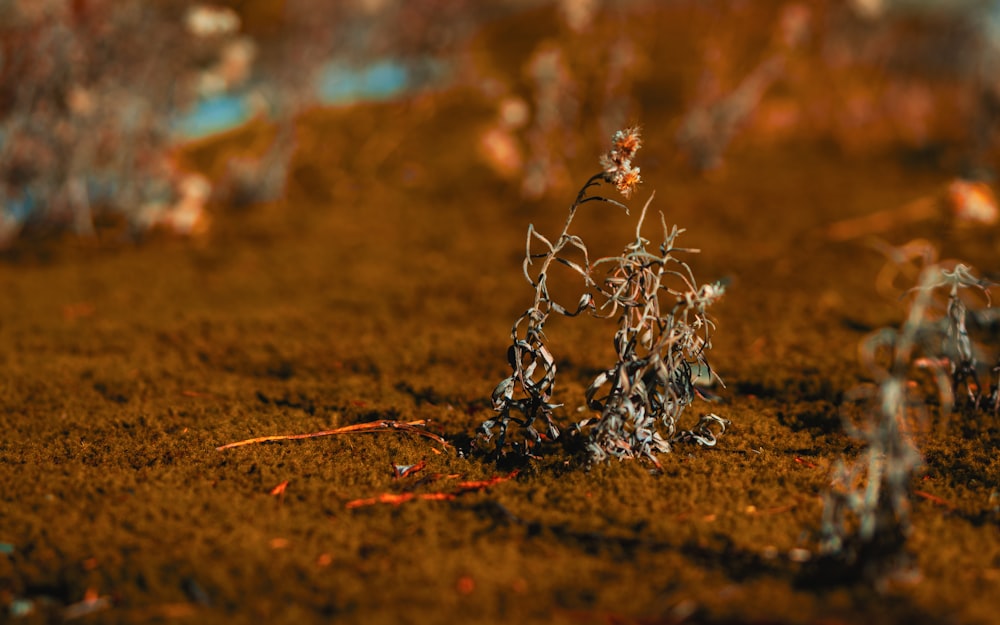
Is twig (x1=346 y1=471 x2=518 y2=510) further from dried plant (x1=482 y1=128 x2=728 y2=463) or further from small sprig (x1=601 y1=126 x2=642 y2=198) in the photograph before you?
small sprig (x1=601 y1=126 x2=642 y2=198)

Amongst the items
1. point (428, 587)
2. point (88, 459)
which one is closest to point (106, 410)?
point (88, 459)

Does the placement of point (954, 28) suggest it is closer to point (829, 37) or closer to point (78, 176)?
point (829, 37)

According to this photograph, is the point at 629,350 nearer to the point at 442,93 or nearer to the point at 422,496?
the point at 422,496

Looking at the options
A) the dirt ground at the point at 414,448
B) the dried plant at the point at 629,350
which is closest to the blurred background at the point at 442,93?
the dirt ground at the point at 414,448

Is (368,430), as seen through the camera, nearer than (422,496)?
No

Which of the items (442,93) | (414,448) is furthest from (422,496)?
(442,93)

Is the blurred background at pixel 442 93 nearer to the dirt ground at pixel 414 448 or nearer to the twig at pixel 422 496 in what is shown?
the dirt ground at pixel 414 448
